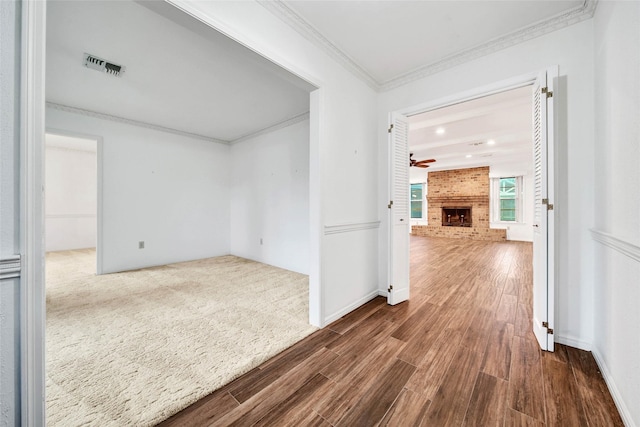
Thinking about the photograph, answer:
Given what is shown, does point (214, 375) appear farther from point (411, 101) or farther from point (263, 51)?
point (411, 101)

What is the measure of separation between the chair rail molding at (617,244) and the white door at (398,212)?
144cm

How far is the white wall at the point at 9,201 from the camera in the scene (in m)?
0.84

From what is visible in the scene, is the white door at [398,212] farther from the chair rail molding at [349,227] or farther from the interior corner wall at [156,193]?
the interior corner wall at [156,193]

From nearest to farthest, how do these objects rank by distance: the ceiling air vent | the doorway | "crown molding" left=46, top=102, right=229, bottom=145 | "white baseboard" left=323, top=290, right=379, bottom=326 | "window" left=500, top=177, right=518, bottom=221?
"white baseboard" left=323, top=290, right=379, bottom=326, the ceiling air vent, "crown molding" left=46, top=102, right=229, bottom=145, the doorway, "window" left=500, top=177, right=518, bottom=221

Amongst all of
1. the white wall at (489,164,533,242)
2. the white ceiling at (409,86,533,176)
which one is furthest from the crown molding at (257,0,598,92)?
the white wall at (489,164,533,242)

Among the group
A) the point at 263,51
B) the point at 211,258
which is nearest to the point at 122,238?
the point at 211,258

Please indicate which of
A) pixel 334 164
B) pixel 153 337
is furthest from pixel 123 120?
pixel 334 164

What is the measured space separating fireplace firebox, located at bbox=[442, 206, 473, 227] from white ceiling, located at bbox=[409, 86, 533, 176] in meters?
1.82

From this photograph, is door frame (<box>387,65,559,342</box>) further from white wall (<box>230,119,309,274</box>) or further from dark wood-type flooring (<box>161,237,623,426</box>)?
white wall (<box>230,119,309,274</box>)

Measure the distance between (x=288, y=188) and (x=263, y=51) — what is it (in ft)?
8.58

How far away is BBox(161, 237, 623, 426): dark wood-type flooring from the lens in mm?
1243

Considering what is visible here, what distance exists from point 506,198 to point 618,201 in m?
8.74

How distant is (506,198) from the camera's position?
8.55m

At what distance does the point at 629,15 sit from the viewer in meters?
1.24
